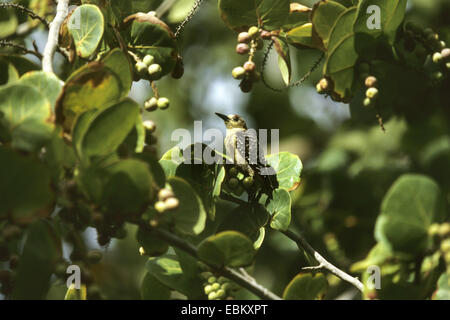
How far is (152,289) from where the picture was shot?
5.49ft

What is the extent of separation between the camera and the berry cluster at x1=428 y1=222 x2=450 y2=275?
132cm

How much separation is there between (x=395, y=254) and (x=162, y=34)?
0.91 m

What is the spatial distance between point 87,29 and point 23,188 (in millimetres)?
585

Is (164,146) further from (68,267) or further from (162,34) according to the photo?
(68,267)

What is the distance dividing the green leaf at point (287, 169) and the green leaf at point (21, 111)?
755 mm

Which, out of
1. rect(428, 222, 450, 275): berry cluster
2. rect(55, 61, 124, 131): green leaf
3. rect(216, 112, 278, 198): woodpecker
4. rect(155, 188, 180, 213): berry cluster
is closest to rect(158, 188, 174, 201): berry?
rect(155, 188, 180, 213): berry cluster

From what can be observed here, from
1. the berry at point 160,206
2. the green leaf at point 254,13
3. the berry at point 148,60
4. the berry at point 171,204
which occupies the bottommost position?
the berry at point 160,206

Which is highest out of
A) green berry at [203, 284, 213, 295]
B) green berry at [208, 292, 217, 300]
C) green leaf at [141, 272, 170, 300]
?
green berry at [203, 284, 213, 295]

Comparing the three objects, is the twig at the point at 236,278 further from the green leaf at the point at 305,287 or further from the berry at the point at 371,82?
the berry at the point at 371,82

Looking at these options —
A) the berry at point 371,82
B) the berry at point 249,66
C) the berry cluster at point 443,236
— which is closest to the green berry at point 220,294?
the berry cluster at point 443,236

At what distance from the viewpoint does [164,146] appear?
14.7ft

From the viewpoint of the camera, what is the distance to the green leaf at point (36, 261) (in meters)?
1.25

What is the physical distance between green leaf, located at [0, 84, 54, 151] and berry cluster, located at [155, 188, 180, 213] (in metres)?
0.28

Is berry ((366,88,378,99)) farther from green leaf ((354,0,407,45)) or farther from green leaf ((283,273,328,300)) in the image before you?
green leaf ((283,273,328,300))
